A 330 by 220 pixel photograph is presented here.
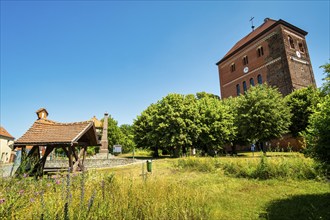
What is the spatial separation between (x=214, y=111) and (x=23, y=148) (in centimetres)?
2108

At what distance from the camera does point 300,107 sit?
1009 inches

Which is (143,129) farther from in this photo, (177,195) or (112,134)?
(177,195)

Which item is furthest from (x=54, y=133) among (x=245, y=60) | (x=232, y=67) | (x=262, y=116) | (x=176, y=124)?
(x=232, y=67)

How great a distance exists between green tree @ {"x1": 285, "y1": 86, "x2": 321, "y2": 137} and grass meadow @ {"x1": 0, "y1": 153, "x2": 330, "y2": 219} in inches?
752

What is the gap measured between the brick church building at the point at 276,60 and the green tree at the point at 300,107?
5029 mm

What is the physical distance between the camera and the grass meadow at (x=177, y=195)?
11.8 feet

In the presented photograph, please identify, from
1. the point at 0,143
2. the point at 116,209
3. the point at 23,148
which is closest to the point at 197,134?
the point at 23,148

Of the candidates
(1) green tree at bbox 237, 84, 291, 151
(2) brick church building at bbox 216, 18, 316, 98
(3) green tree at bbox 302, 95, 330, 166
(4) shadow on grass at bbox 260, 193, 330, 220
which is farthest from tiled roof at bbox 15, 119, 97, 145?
(2) brick church building at bbox 216, 18, 316, 98

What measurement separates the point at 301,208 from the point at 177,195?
3748 millimetres

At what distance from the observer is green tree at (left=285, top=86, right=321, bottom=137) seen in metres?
25.2

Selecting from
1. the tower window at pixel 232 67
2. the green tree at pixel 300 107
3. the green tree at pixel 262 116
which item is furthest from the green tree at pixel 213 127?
the tower window at pixel 232 67

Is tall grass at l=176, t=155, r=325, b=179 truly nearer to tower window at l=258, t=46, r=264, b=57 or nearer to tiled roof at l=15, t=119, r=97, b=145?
tiled roof at l=15, t=119, r=97, b=145

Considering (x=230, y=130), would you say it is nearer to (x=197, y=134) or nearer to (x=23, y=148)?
(x=197, y=134)

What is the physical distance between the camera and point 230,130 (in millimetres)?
25688
